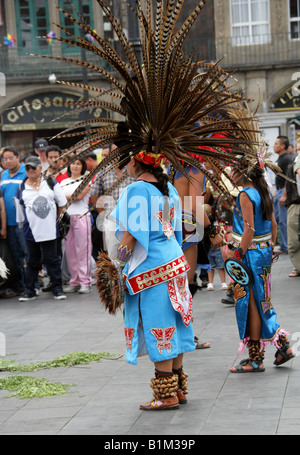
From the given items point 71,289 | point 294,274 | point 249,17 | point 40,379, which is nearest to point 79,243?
point 71,289

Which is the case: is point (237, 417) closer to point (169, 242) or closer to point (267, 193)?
point (169, 242)

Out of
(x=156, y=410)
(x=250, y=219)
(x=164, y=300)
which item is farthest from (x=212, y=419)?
(x=250, y=219)

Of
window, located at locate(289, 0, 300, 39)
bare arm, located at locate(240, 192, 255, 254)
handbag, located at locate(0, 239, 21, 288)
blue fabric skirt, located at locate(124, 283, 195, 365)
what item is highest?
window, located at locate(289, 0, 300, 39)

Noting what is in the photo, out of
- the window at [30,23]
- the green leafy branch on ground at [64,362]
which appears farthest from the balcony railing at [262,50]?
the green leafy branch on ground at [64,362]

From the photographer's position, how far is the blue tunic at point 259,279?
6.32 m

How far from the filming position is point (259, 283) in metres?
6.37

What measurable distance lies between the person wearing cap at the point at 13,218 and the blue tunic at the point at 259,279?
226 inches

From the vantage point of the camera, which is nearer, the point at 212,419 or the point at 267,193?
the point at 212,419

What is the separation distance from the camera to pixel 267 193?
254 inches

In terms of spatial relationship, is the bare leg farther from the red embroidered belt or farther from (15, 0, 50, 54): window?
(15, 0, 50, 54): window

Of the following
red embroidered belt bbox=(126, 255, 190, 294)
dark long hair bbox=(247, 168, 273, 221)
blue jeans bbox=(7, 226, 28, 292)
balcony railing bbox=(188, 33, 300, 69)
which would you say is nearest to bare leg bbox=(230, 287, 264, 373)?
dark long hair bbox=(247, 168, 273, 221)

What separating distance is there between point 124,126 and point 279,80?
22947mm

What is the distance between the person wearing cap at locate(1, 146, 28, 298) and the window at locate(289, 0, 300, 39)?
59.1 ft

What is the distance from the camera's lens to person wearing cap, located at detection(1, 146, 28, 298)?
11656 mm
